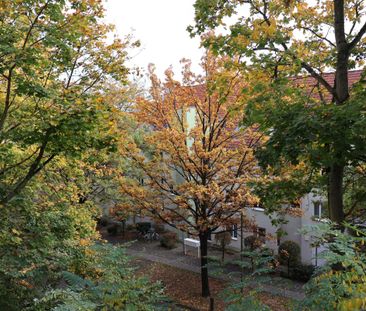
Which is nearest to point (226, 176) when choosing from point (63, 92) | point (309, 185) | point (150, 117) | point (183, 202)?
point (183, 202)

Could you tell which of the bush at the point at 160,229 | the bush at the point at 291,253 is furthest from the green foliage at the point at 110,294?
the bush at the point at 160,229

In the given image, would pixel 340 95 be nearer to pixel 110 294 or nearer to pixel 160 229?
pixel 110 294

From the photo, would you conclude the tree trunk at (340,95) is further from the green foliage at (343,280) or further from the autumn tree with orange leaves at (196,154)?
the autumn tree with orange leaves at (196,154)

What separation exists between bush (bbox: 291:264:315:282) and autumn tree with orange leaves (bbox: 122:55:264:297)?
4.62 m

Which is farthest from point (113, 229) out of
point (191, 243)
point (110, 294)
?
point (110, 294)

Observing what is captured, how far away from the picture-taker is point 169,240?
2308 cm

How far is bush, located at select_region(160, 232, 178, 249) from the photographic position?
23.0m

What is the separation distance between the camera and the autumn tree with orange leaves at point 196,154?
12992mm

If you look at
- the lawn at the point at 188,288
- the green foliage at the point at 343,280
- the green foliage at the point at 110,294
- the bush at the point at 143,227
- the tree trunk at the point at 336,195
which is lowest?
the lawn at the point at 188,288

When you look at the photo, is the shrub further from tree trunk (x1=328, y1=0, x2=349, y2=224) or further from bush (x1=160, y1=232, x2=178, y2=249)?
tree trunk (x1=328, y1=0, x2=349, y2=224)

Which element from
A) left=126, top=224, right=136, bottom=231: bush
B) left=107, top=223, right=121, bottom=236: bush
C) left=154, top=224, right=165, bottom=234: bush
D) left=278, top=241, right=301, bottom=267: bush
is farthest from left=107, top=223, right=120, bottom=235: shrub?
left=278, top=241, right=301, bottom=267: bush

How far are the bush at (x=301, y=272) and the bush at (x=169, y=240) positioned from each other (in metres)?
8.77

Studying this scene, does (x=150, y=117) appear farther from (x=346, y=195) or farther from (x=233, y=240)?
(x=233, y=240)

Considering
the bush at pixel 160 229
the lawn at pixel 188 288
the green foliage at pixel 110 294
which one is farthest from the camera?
the bush at pixel 160 229
